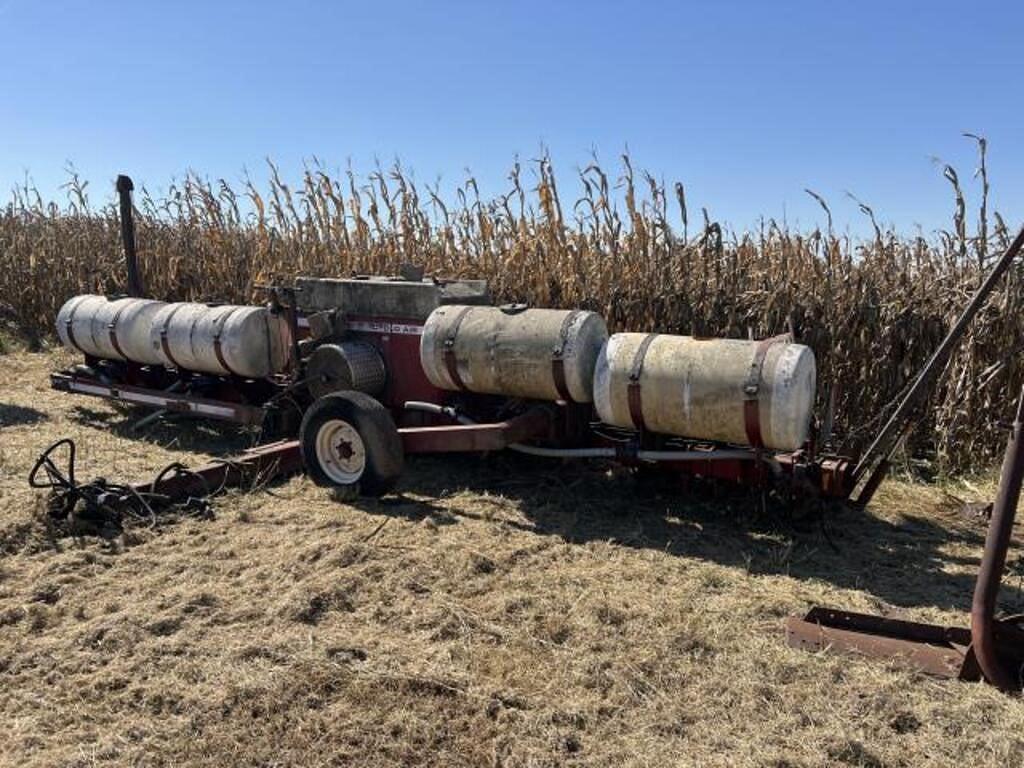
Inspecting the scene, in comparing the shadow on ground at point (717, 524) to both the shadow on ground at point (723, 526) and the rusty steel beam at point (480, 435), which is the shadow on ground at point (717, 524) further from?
the rusty steel beam at point (480, 435)

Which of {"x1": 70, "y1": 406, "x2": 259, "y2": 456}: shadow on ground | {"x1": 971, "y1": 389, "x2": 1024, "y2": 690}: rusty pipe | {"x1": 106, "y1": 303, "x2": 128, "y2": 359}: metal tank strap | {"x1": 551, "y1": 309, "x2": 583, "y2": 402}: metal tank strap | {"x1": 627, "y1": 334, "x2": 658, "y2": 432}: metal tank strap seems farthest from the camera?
{"x1": 106, "y1": 303, "x2": 128, "y2": 359}: metal tank strap

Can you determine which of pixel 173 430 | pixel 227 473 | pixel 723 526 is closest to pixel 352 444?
pixel 227 473

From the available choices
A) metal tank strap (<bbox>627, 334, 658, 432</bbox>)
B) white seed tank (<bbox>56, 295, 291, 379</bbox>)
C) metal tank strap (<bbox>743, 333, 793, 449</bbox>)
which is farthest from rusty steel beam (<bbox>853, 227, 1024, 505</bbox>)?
white seed tank (<bbox>56, 295, 291, 379</bbox>)

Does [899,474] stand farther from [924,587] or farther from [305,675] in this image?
[305,675]

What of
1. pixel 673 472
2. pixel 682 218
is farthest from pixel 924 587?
pixel 682 218

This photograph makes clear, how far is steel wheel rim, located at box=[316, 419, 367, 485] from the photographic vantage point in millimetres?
6159

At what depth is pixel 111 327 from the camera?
28.4 ft

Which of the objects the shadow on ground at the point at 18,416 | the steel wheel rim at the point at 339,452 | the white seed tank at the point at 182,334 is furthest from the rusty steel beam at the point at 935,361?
the shadow on ground at the point at 18,416

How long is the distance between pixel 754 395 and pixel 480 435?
72.7 inches

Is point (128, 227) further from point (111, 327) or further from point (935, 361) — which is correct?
point (935, 361)

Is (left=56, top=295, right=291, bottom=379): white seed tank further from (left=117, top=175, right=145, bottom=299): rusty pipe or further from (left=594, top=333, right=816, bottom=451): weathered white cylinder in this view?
(left=594, top=333, right=816, bottom=451): weathered white cylinder

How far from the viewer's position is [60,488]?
5.73 metres

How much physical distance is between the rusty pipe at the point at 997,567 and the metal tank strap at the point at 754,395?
163cm

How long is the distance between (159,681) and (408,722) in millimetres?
1090
